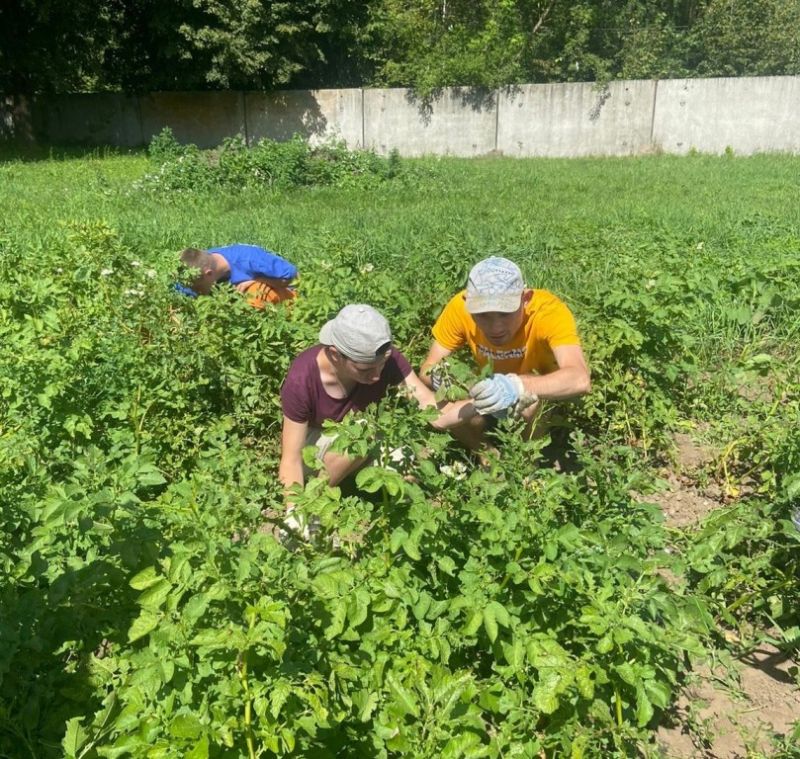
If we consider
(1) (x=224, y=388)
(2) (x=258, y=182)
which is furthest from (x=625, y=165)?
(1) (x=224, y=388)

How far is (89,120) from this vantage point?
1745cm

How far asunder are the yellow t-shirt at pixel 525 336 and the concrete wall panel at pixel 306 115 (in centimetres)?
1485

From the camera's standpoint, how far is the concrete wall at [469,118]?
15.8 metres

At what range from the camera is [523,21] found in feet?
65.0

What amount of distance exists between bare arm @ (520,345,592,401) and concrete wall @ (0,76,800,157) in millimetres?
14780

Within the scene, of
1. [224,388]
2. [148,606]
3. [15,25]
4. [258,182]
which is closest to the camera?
[148,606]

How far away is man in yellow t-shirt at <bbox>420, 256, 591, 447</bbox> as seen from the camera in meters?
2.62

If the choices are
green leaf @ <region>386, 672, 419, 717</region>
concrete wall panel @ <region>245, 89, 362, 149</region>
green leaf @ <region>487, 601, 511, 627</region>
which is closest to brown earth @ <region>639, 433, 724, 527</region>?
green leaf @ <region>487, 601, 511, 627</region>

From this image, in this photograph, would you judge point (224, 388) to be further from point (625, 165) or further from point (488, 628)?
point (625, 165)

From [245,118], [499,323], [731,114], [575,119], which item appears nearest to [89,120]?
[245,118]

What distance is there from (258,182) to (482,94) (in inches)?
332

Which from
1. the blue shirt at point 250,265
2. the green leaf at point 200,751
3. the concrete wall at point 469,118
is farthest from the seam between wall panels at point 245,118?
the green leaf at point 200,751

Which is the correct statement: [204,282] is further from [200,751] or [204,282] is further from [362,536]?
[200,751]

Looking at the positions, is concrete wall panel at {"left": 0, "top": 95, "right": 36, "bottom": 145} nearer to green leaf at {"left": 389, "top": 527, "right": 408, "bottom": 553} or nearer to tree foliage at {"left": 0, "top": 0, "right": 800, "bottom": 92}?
tree foliage at {"left": 0, "top": 0, "right": 800, "bottom": 92}
